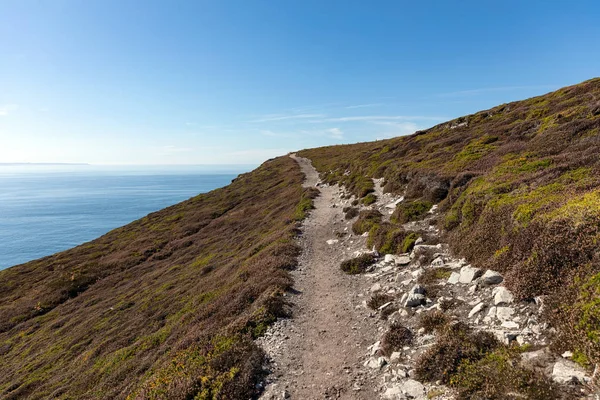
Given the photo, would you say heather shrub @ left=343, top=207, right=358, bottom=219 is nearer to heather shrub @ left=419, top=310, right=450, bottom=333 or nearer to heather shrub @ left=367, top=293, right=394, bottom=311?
heather shrub @ left=367, top=293, right=394, bottom=311

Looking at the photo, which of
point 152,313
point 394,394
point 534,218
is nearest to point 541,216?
point 534,218

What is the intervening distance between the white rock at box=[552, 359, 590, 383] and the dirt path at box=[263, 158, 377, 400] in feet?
12.9

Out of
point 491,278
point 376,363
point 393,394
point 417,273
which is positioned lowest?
point 376,363

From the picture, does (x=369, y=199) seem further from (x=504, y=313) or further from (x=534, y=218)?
(x=504, y=313)

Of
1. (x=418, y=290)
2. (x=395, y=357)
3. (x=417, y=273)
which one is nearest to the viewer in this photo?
(x=395, y=357)

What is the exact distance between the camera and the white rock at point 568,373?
5703 millimetres

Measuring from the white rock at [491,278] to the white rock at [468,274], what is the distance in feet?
1.58

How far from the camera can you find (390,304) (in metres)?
11.8

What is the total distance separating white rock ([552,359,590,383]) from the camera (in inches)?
225

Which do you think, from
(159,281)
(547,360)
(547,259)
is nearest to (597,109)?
(547,259)

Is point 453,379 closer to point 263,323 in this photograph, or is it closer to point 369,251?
point 263,323

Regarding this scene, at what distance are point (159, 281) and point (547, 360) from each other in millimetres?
33155

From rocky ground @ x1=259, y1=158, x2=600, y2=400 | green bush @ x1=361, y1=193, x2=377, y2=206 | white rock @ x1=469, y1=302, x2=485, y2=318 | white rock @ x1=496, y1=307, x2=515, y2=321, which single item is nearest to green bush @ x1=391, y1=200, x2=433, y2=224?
rocky ground @ x1=259, y1=158, x2=600, y2=400

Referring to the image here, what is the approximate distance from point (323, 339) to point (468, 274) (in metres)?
5.77
